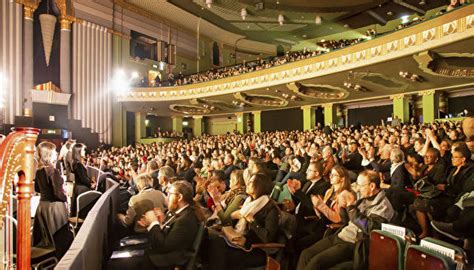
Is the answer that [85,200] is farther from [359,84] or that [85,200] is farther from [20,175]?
[359,84]

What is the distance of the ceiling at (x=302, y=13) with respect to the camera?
1925 centimetres

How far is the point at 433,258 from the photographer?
183cm

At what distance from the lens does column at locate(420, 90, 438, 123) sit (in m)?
14.6

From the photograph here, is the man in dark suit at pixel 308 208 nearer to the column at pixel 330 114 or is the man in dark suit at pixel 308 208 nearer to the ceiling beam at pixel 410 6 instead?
the column at pixel 330 114

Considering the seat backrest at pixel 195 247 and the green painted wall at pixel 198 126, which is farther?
the green painted wall at pixel 198 126

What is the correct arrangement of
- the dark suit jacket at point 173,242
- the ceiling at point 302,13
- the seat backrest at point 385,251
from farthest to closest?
the ceiling at point 302,13 → the dark suit jacket at point 173,242 → the seat backrest at point 385,251

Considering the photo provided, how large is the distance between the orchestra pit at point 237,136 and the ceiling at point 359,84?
12 centimetres

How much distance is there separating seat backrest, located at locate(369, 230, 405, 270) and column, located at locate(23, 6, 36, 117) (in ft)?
54.7

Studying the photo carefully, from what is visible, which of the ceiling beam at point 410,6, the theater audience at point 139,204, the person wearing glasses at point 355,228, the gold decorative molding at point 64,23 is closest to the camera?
the person wearing glasses at point 355,228

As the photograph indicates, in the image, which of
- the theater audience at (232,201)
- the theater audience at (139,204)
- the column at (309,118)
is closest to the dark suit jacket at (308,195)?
the theater audience at (232,201)

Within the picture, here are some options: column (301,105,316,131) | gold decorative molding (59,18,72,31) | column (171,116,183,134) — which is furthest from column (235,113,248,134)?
gold decorative molding (59,18,72,31)

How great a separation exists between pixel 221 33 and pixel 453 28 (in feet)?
59.7

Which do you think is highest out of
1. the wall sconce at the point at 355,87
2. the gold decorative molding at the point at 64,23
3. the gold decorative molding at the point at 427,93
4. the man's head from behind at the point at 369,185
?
the gold decorative molding at the point at 64,23

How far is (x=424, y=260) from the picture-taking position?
74.7 inches
